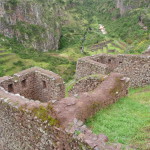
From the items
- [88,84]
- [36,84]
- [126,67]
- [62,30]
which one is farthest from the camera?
[62,30]

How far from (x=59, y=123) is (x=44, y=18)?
106732mm

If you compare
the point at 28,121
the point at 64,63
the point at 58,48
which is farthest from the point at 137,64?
the point at 58,48

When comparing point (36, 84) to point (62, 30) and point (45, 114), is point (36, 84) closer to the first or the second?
point (45, 114)

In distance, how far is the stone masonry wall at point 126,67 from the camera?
1388cm

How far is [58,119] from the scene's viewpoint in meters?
7.07

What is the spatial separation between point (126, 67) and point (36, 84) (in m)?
5.42

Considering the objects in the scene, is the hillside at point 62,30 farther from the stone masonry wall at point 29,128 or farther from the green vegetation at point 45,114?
the green vegetation at point 45,114

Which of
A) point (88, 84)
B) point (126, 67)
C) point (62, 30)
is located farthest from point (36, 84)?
point (62, 30)

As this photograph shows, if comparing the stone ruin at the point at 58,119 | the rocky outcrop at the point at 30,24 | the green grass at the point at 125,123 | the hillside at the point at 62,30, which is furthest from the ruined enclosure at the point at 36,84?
the rocky outcrop at the point at 30,24

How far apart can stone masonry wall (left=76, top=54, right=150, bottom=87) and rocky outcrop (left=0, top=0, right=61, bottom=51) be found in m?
83.5

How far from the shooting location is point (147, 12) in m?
97.5

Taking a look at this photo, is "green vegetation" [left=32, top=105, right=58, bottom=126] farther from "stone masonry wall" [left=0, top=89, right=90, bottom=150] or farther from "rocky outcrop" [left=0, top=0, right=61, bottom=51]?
"rocky outcrop" [left=0, top=0, right=61, bottom=51]

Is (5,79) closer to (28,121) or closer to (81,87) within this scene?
(81,87)

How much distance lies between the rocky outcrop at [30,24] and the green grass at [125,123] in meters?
90.2
